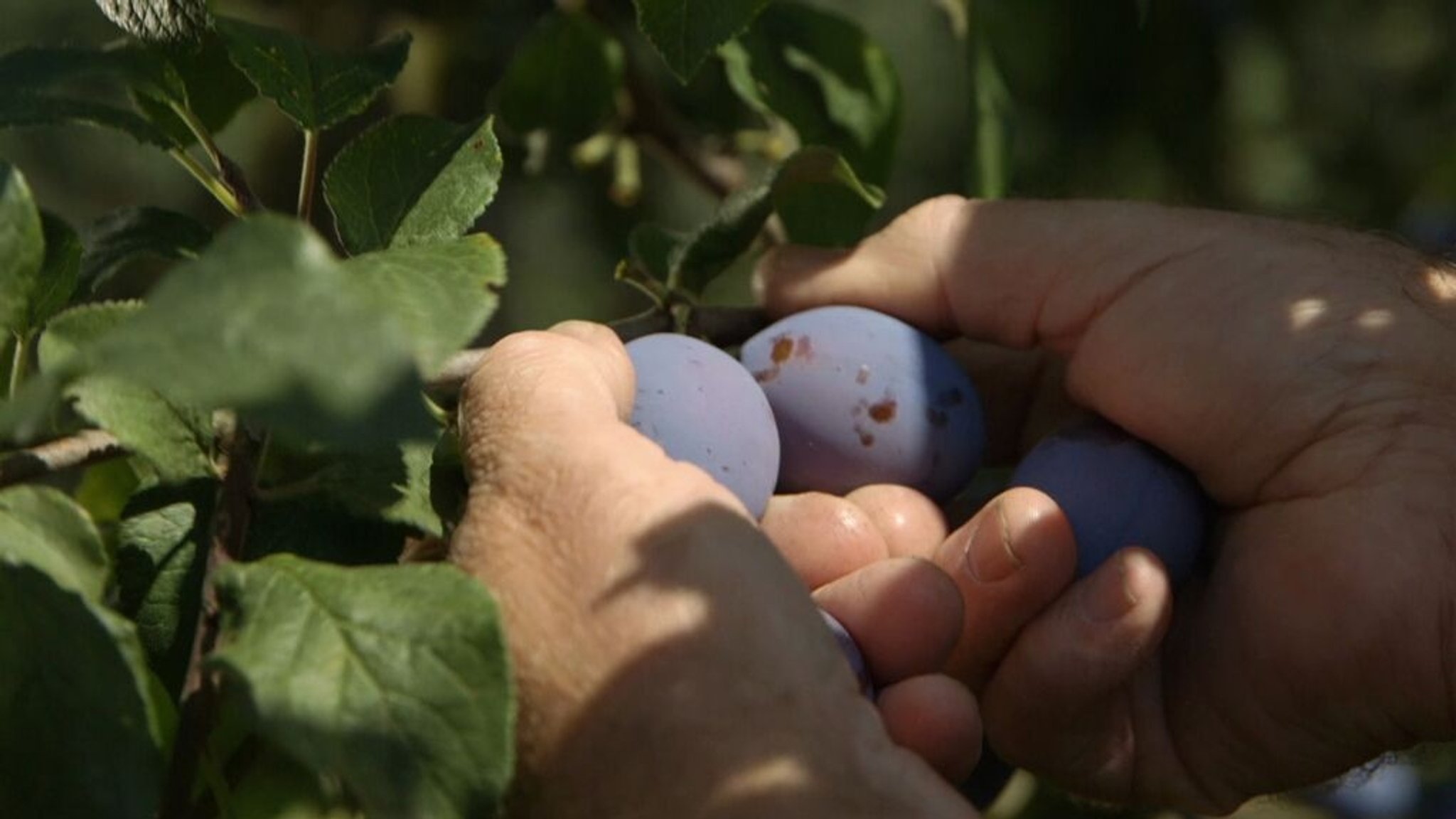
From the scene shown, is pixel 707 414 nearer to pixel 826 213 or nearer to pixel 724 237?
pixel 724 237

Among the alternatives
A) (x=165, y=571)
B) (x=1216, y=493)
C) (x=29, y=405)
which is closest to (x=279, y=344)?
(x=29, y=405)

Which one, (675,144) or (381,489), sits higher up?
(381,489)

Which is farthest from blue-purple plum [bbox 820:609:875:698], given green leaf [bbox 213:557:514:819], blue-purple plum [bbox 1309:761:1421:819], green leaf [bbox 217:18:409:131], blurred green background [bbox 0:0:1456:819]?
blue-purple plum [bbox 1309:761:1421:819]

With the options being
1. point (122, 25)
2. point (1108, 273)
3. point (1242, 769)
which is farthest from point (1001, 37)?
point (122, 25)

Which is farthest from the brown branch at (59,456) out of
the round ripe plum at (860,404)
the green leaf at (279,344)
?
the round ripe plum at (860,404)

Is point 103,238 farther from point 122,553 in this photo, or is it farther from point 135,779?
point 135,779

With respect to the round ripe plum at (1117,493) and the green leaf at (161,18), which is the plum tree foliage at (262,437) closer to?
the green leaf at (161,18)

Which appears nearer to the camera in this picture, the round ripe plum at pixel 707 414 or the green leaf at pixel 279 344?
the green leaf at pixel 279 344
